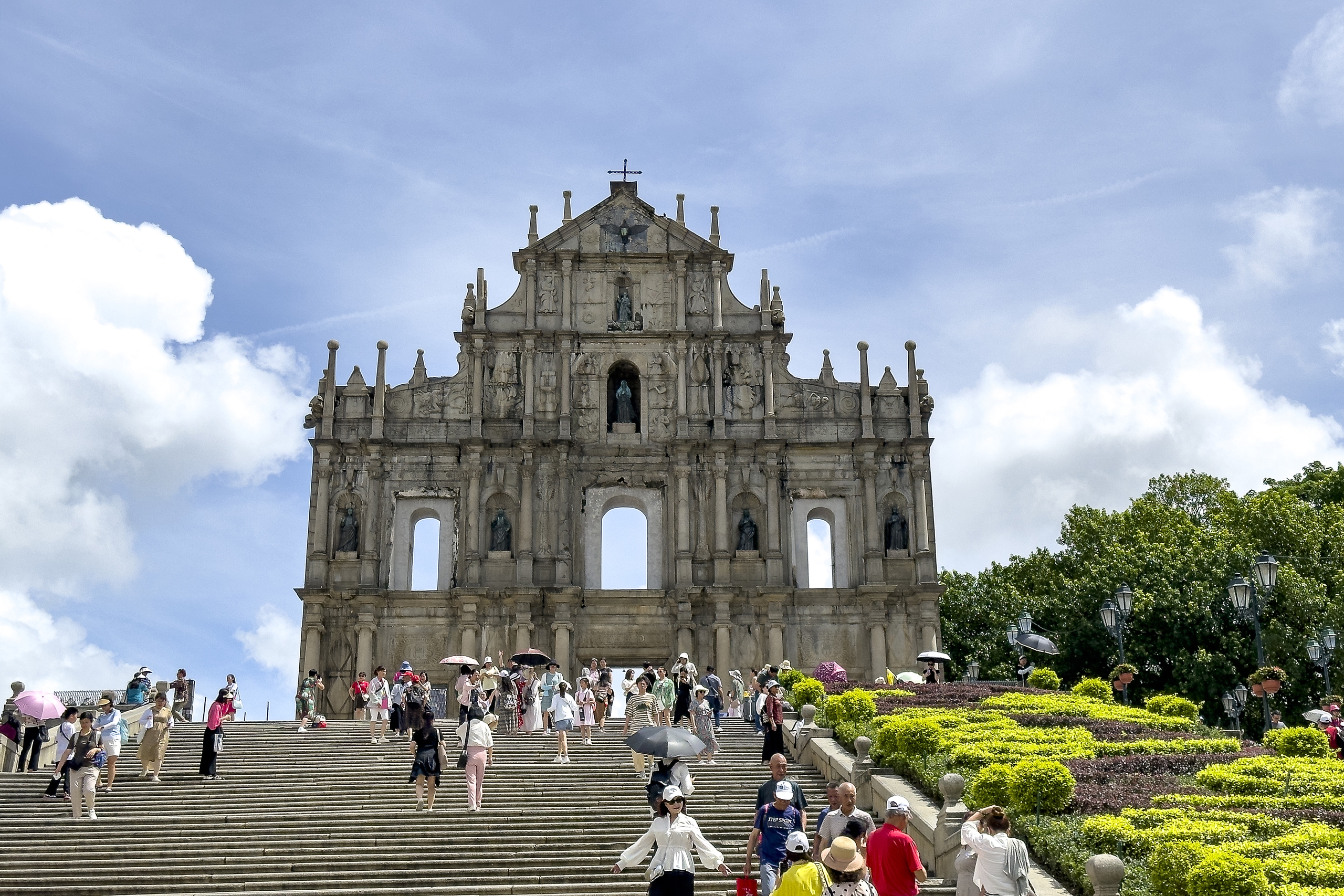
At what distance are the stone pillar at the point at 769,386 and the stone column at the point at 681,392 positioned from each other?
94.3 inches

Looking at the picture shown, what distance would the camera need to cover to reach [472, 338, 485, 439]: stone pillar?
137ft

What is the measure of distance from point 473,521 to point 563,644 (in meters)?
4.59

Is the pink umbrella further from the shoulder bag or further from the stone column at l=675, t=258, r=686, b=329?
the stone column at l=675, t=258, r=686, b=329

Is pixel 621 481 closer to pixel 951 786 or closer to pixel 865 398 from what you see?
pixel 865 398

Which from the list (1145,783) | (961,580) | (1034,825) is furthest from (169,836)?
(961,580)

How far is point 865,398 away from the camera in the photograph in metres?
42.4

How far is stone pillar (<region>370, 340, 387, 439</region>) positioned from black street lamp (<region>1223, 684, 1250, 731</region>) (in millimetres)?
24229

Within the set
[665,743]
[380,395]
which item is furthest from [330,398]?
[665,743]

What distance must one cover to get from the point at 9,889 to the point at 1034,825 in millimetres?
11823

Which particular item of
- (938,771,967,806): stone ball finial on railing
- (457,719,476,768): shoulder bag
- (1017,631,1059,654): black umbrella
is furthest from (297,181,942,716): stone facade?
(938,771,967,806): stone ball finial on railing

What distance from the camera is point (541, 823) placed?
61.3ft


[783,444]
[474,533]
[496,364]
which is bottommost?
[474,533]

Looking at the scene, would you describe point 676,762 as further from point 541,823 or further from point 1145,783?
point 1145,783

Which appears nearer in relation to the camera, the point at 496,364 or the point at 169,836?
the point at 169,836
